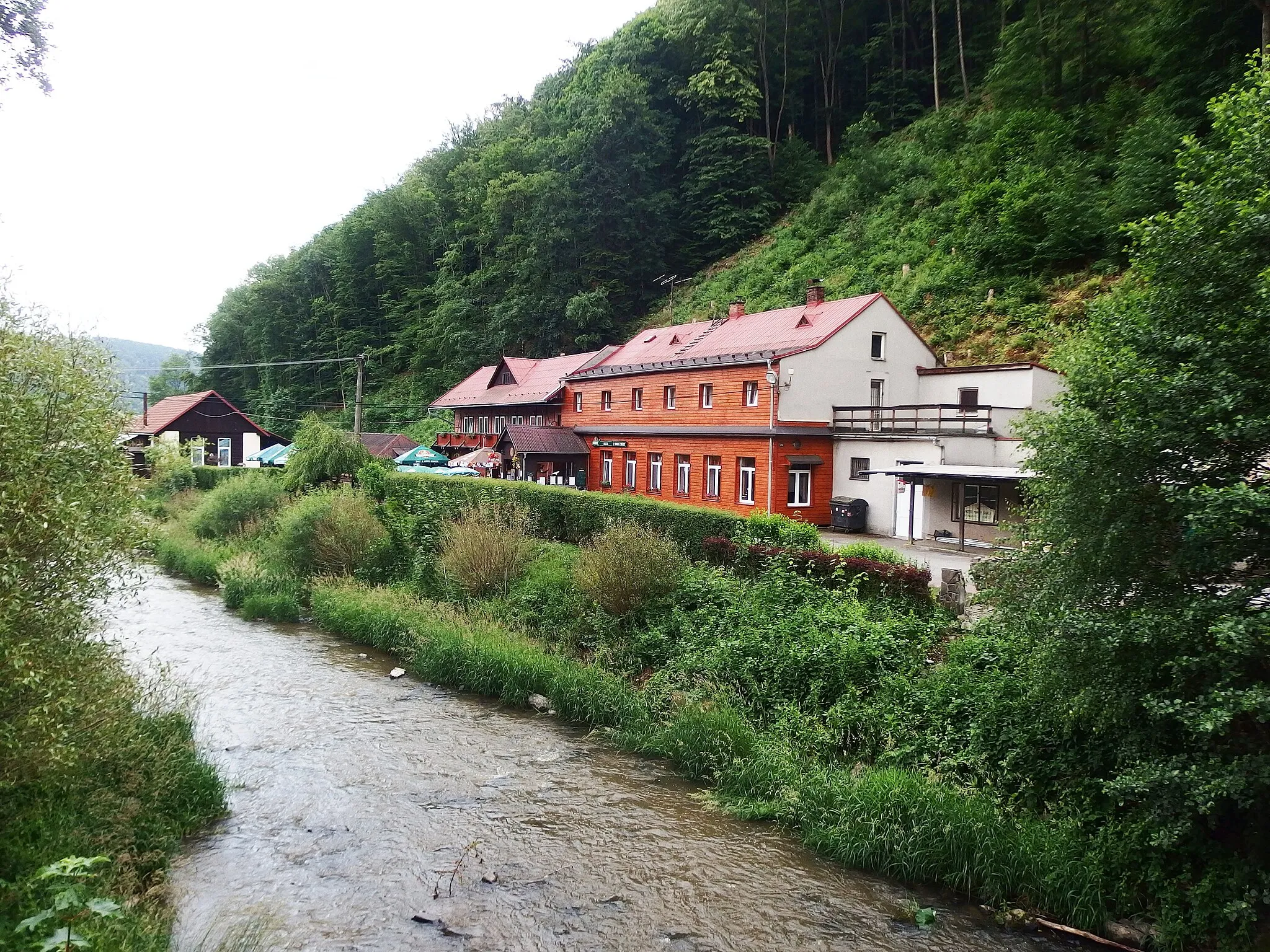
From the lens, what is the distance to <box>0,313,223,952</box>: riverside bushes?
5.83 metres

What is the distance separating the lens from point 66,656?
664 cm

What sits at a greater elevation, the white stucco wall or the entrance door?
the white stucco wall

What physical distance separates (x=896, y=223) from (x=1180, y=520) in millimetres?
40953

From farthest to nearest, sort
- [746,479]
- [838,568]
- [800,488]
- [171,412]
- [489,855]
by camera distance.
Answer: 1. [171,412]
2. [746,479]
3. [800,488]
4. [838,568]
5. [489,855]

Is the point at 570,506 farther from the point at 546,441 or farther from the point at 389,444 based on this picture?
the point at 389,444

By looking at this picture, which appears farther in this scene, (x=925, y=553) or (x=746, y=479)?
(x=746, y=479)

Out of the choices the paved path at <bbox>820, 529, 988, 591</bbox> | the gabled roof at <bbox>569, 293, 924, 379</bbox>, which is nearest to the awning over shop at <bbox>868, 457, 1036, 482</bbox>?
the paved path at <bbox>820, 529, 988, 591</bbox>

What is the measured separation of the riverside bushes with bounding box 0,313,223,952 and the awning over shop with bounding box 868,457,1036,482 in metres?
19.4

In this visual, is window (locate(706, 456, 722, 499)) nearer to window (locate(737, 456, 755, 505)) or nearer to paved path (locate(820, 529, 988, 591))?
window (locate(737, 456, 755, 505))

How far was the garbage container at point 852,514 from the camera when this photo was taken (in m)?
26.7

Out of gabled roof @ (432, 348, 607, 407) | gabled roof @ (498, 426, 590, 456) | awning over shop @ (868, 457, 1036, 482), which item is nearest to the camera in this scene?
awning over shop @ (868, 457, 1036, 482)

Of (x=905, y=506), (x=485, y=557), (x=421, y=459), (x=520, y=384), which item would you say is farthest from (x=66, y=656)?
(x=520, y=384)

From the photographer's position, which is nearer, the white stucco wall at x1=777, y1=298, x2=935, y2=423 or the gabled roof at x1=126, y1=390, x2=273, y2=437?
the white stucco wall at x1=777, y1=298, x2=935, y2=423

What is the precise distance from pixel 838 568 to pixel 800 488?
47.4ft
